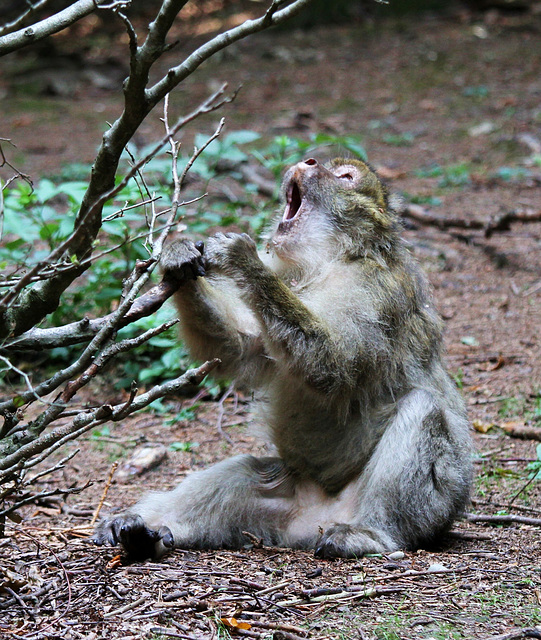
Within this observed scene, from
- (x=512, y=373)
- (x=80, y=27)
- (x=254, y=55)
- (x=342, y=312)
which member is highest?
(x=80, y=27)

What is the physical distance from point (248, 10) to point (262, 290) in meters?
16.7

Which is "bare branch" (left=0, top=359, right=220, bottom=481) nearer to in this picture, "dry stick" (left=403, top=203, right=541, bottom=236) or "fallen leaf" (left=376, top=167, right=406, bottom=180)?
"dry stick" (left=403, top=203, right=541, bottom=236)

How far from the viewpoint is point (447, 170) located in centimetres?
1198

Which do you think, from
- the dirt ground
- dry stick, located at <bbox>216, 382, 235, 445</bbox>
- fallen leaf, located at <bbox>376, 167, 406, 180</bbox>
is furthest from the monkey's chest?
fallen leaf, located at <bbox>376, 167, 406, 180</bbox>

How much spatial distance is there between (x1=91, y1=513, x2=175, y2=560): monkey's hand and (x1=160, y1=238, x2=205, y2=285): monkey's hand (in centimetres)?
120

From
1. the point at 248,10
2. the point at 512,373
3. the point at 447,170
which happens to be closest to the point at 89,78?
the point at 248,10

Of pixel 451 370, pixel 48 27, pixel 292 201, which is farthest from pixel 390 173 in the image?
pixel 48 27

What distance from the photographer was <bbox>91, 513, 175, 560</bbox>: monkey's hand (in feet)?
12.8

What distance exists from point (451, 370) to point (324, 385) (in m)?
2.96

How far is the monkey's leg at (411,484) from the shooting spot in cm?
429

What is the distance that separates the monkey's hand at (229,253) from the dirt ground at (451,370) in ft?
4.82

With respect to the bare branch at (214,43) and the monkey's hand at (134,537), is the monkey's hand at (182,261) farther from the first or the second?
the monkey's hand at (134,537)

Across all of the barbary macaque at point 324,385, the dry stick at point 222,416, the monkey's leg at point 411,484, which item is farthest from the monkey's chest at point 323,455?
the dry stick at point 222,416

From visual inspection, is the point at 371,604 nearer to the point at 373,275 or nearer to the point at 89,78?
the point at 373,275
